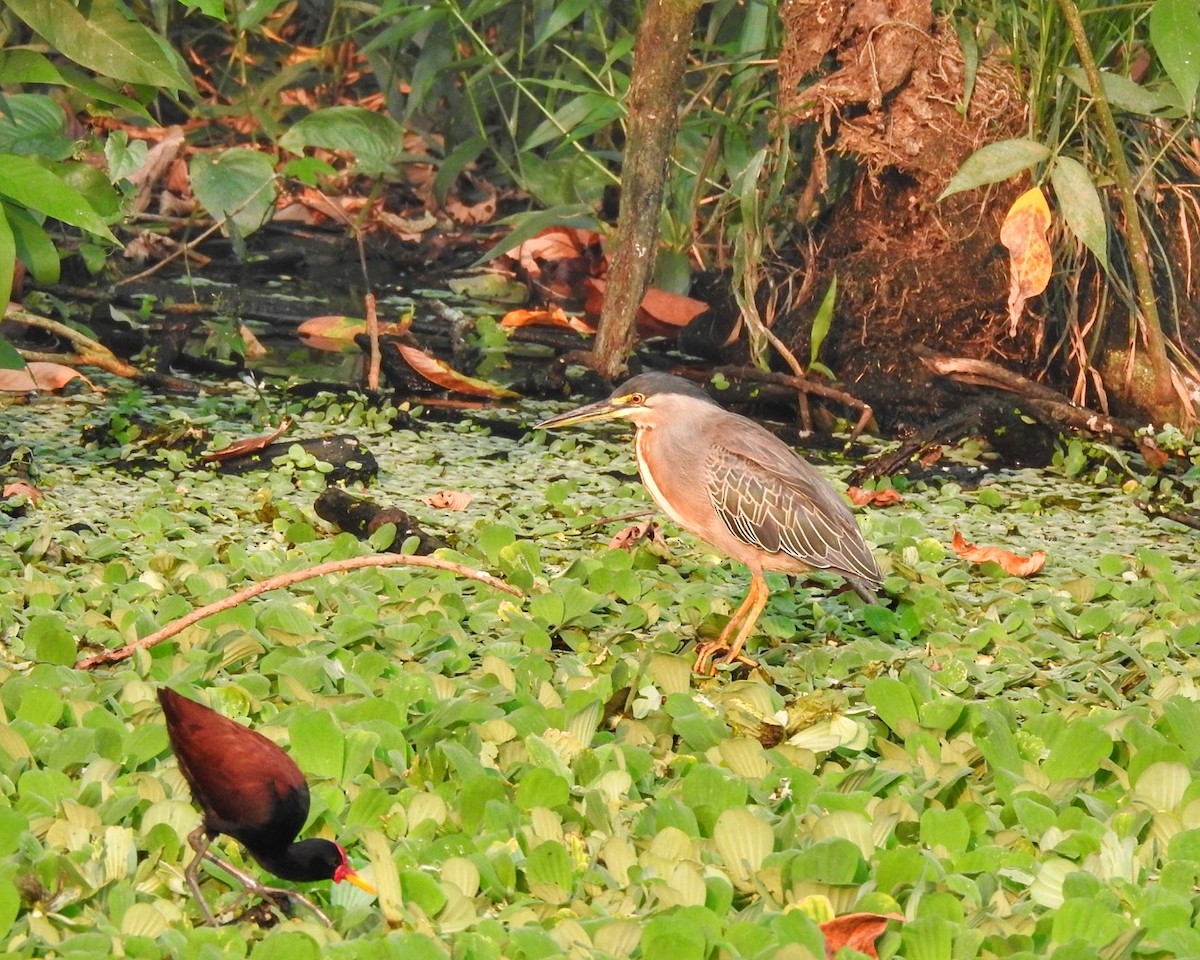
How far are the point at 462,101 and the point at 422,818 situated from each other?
17.9ft

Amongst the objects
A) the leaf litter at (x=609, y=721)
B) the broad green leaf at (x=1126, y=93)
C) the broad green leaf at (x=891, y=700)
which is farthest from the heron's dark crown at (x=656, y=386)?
the broad green leaf at (x=1126, y=93)

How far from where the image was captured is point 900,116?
589 centimetres

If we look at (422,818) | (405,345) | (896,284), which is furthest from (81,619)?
(896,284)

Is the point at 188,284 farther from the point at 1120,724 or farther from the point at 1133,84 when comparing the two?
Result: the point at 1120,724

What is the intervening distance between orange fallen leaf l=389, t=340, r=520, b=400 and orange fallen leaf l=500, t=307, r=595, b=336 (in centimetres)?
81

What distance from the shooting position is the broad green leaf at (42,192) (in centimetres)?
397

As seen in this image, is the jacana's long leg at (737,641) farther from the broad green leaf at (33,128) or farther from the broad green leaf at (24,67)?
the broad green leaf at (33,128)

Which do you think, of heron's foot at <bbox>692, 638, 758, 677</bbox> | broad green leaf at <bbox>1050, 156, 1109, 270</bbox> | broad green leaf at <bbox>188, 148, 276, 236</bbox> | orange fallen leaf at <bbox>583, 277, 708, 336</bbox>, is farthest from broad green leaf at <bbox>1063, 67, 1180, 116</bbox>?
broad green leaf at <bbox>188, 148, 276, 236</bbox>

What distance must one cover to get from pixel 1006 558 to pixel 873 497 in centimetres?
63

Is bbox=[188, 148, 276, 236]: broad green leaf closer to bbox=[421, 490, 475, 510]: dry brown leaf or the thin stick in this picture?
bbox=[421, 490, 475, 510]: dry brown leaf

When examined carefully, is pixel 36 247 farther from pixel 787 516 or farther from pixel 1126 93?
pixel 1126 93

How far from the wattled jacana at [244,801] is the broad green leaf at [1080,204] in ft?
11.4

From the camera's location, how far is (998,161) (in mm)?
5422

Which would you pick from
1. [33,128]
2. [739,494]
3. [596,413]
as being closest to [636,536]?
[596,413]
